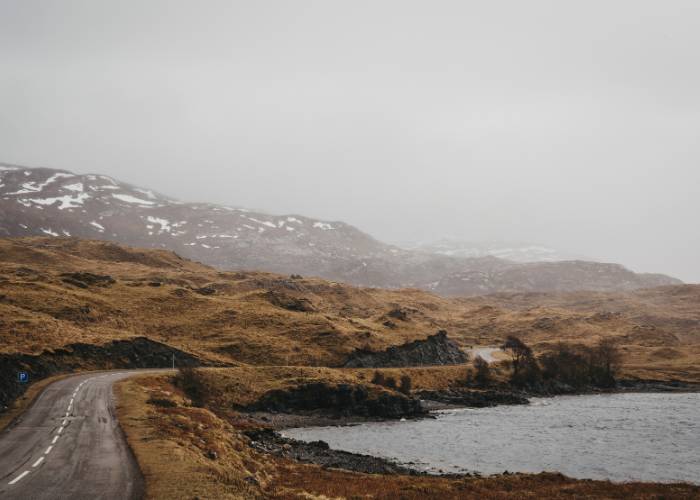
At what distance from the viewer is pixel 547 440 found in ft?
228

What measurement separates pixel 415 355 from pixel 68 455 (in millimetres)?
105650

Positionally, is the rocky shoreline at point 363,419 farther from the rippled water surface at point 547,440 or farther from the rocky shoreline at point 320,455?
the rippled water surface at point 547,440

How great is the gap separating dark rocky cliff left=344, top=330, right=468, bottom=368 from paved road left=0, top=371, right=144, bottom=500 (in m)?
73.5

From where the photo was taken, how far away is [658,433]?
7431cm

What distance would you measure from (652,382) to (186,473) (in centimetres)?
13699

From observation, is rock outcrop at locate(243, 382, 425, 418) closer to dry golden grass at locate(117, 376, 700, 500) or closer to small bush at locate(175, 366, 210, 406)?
small bush at locate(175, 366, 210, 406)

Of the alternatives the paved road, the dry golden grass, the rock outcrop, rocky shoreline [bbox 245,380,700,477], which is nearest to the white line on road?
the paved road

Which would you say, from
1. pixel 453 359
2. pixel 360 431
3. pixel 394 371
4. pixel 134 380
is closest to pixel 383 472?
pixel 360 431

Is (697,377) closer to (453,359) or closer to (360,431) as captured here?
(453,359)

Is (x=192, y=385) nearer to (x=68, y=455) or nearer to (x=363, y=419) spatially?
(x=363, y=419)

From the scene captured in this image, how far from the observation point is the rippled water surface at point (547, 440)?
55.2m

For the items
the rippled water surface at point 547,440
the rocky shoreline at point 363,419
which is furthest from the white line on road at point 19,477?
the rippled water surface at point 547,440

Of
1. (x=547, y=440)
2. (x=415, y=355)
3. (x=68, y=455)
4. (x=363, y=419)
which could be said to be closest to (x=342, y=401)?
(x=363, y=419)

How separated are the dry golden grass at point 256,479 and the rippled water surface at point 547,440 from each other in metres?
10.6
